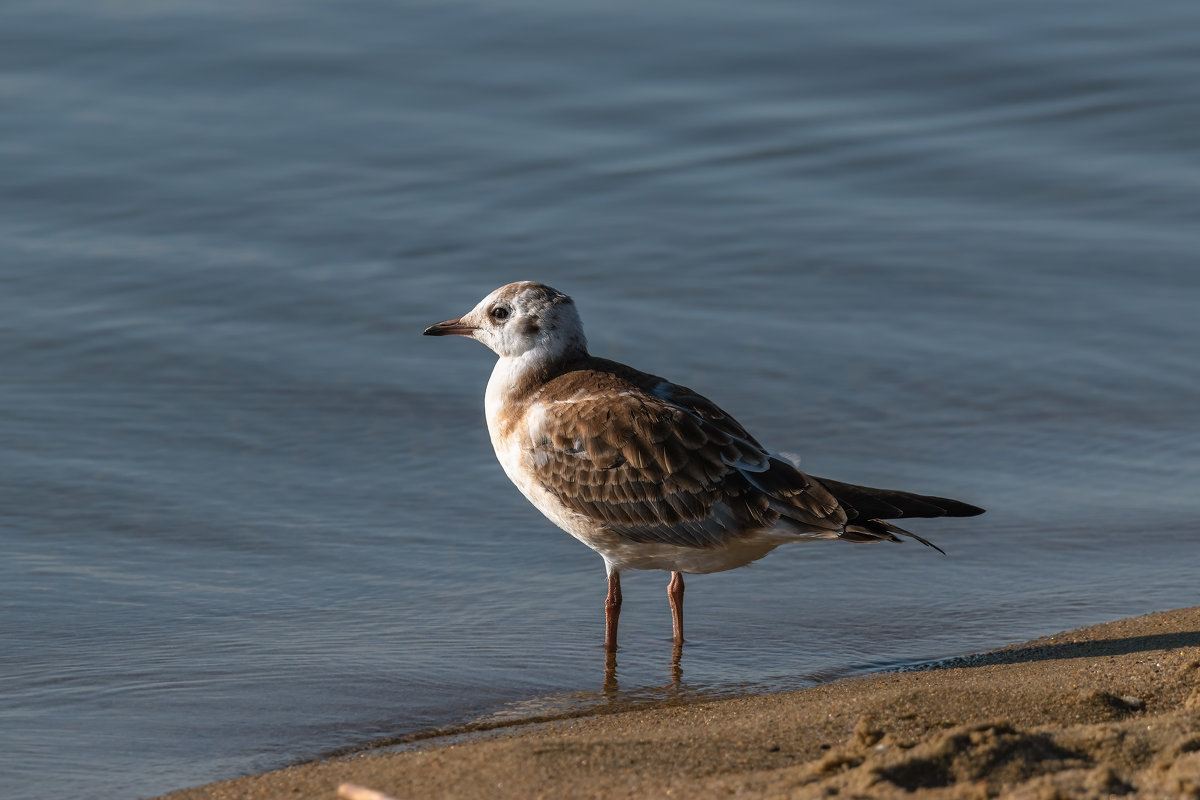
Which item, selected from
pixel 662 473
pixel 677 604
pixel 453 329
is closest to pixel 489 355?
pixel 453 329

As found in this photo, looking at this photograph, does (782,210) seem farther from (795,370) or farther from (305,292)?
(305,292)

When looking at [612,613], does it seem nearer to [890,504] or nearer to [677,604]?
[677,604]

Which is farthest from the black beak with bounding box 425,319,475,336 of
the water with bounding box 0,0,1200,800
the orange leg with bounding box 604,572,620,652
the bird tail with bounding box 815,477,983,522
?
the bird tail with bounding box 815,477,983,522

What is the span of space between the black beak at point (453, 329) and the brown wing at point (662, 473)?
33.8 inches

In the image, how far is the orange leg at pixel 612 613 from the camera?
747cm

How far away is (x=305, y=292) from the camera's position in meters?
11.9

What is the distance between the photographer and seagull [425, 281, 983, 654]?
7.16 metres

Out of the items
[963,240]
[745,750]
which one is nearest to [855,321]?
[963,240]

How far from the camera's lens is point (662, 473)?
7250 millimetres

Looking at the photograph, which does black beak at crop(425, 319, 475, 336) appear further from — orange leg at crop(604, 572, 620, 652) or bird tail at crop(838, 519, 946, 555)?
bird tail at crop(838, 519, 946, 555)

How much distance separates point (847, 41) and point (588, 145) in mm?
3410

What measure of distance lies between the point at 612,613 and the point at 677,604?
321mm

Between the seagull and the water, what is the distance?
20.5 inches

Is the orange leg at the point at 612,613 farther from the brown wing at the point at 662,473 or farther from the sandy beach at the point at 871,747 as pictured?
the sandy beach at the point at 871,747
